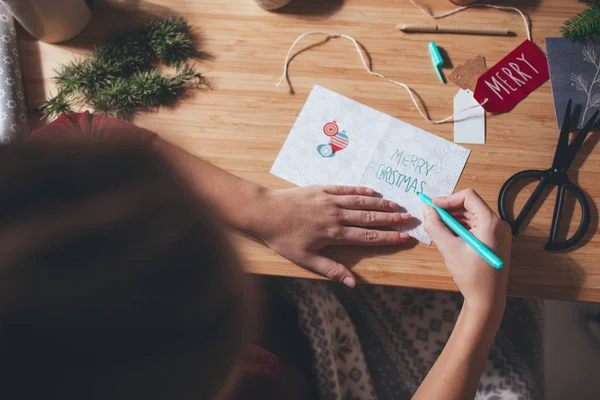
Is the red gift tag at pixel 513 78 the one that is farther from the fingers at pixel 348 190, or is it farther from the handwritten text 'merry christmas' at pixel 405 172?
the fingers at pixel 348 190

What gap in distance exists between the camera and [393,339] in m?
0.86

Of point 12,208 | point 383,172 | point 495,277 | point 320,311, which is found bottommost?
point 320,311

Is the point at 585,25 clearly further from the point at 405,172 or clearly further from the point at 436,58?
the point at 405,172

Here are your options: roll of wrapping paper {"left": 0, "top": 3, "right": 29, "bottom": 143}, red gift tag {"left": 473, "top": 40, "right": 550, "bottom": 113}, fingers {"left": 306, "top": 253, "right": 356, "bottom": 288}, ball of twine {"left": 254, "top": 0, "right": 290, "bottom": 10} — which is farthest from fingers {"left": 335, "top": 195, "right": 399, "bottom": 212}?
roll of wrapping paper {"left": 0, "top": 3, "right": 29, "bottom": 143}

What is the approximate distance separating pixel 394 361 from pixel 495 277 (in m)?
0.28

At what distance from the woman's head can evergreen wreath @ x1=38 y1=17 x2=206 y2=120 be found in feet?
1.30

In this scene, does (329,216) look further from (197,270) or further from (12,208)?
(12,208)

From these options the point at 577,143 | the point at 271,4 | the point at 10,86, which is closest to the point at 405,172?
the point at 577,143

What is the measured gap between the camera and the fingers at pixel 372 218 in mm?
726

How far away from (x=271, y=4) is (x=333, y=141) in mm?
282

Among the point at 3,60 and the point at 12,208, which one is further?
the point at 3,60

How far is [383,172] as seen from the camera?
77 cm

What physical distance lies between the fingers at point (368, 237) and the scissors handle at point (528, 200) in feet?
0.54

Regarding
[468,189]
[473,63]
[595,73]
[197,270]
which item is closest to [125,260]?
[197,270]
